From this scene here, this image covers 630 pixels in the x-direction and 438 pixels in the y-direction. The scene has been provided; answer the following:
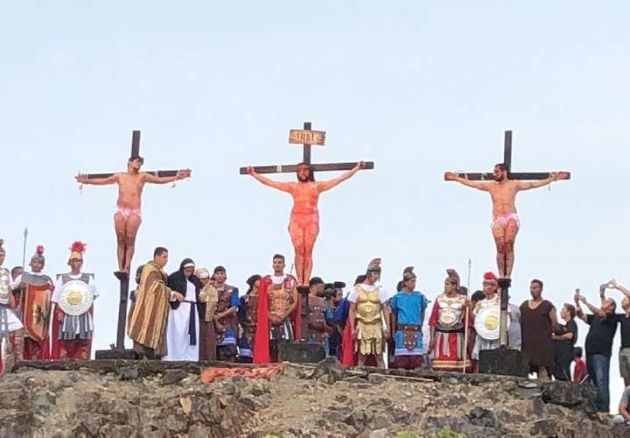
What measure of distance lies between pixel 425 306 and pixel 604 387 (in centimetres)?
245

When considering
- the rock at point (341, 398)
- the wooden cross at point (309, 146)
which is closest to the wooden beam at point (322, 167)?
the wooden cross at point (309, 146)

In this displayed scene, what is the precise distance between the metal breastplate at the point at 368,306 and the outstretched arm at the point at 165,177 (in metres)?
2.91

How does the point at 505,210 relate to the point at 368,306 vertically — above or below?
above

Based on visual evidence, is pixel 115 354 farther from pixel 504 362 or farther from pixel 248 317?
pixel 504 362

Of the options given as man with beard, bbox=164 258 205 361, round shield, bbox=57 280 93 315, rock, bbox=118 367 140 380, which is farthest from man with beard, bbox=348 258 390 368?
round shield, bbox=57 280 93 315

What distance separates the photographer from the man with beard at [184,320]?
19484 mm

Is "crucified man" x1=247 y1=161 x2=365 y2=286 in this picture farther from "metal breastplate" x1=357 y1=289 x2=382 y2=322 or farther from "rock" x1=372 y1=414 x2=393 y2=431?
"rock" x1=372 y1=414 x2=393 y2=431

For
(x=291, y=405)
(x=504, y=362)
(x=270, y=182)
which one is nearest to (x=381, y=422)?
(x=291, y=405)

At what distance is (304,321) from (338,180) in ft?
6.34

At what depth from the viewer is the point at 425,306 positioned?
19.4 metres

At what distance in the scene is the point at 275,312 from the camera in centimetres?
1966

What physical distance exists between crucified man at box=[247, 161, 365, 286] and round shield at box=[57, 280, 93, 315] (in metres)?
2.78

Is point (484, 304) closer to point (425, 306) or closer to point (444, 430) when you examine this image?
point (425, 306)

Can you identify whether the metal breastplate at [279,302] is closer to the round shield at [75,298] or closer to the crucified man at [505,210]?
the round shield at [75,298]
